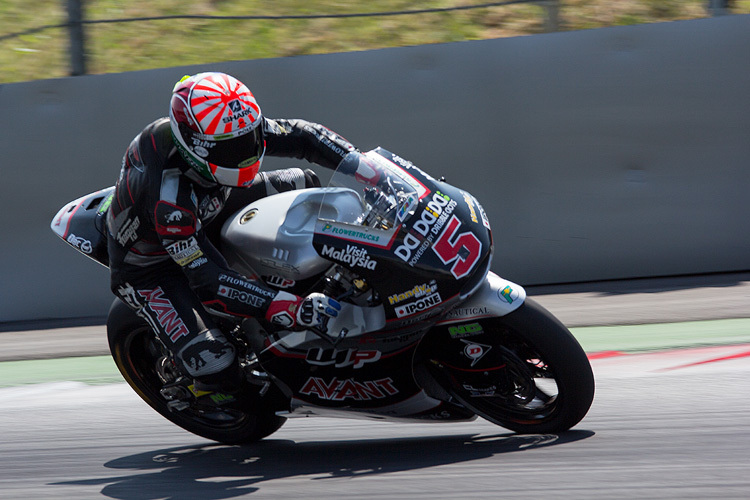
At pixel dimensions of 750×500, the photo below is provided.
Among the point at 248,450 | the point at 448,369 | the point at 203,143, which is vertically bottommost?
the point at 248,450

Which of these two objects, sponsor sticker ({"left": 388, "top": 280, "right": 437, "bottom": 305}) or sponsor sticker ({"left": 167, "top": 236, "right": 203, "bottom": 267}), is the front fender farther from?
sponsor sticker ({"left": 167, "top": 236, "right": 203, "bottom": 267})

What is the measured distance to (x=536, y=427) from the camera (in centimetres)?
361

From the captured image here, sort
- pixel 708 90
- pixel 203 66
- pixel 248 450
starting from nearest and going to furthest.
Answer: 1. pixel 248 450
2. pixel 708 90
3. pixel 203 66

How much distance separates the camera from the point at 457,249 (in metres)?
3.33

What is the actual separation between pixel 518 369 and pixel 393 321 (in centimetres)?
58

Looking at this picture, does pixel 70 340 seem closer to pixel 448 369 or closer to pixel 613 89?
pixel 448 369

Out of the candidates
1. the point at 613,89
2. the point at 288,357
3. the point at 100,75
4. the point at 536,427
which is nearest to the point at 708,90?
the point at 613,89

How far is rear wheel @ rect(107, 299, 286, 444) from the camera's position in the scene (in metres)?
4.19

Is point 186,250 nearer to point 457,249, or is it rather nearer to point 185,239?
point 185,239

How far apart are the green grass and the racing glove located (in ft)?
11.9

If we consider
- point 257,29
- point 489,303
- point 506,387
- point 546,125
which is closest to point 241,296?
point 489,303

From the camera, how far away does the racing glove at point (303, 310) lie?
3365 millimetres

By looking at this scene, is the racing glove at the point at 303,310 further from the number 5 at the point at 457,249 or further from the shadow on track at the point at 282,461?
the shadow on track at the point at 282,461

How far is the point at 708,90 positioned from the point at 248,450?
13.8 ft
